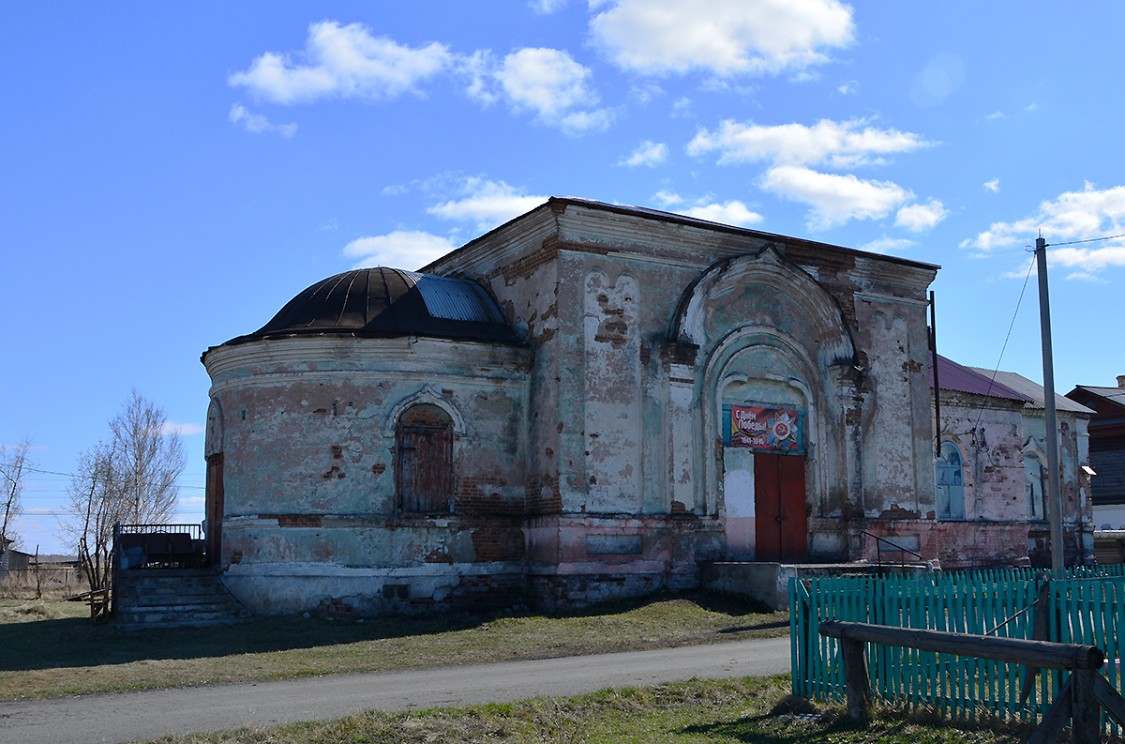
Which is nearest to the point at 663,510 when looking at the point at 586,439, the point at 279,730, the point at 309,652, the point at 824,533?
the point at 586,439

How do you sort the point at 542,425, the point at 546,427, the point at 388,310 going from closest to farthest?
the point at 546,427
the point at 542,425
the point at 388,310

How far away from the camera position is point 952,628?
398 inches

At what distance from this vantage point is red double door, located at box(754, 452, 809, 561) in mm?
22875

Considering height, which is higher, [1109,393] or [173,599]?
[1109,393]

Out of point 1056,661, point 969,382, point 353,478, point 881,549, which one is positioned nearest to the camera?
point 1056,661

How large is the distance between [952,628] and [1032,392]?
2797cm

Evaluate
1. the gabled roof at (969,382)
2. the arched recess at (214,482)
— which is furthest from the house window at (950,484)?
the arched recess at (214,482)

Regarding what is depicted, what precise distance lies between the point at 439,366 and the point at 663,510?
16.8 ft

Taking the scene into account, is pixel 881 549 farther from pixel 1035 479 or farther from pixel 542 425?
pixel 1035 479

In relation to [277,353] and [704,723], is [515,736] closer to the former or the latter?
[704,723]

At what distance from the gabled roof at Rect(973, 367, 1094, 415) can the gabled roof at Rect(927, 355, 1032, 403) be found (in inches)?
13.9

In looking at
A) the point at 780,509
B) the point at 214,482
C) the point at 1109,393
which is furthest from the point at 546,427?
the point at 1109,393

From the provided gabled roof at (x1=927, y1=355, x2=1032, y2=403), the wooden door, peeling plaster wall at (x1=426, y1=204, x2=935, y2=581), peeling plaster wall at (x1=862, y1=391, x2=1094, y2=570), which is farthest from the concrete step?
gabled roof at (x1=927, y1=355, x2=1032, y2=403)

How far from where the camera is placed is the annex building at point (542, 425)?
2028 cm
